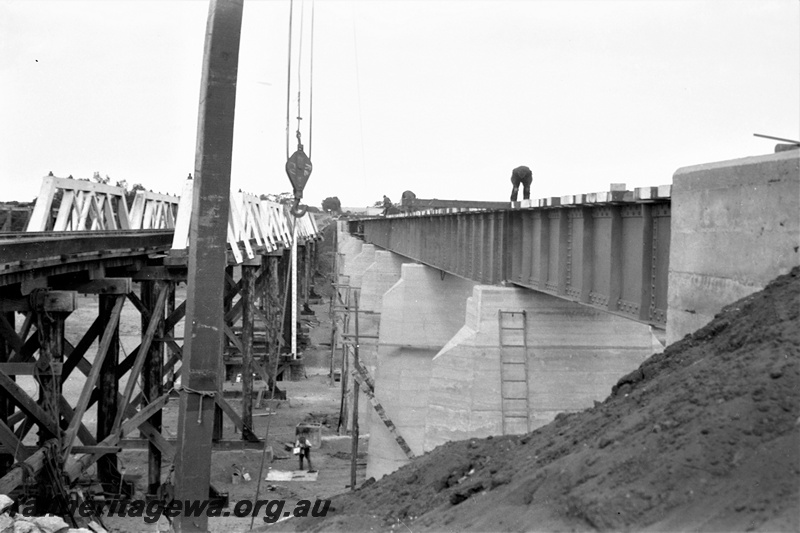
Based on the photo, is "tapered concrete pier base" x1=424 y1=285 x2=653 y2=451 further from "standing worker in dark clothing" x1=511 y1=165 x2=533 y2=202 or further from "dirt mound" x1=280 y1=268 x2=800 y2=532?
"dirt mound" x1=280 y1=268 x2=800 y2=532

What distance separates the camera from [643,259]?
1004 cm

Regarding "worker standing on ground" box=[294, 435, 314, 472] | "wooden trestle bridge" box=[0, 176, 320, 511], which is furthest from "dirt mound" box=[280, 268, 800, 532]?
"worker standing on ground" box=[294, 435, 314, 472]

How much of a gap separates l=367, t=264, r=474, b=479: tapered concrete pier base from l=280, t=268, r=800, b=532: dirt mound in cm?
1543

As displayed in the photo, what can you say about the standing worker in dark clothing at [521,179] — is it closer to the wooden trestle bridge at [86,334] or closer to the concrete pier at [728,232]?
the wooden trestle bridge at [86,334]

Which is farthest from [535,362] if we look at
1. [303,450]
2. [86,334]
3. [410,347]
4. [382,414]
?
[410,347]

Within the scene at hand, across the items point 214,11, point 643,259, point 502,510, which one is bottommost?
point 502,510

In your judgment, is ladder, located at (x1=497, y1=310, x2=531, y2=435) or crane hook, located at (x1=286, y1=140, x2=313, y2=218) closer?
A: crane hook, located at (x1=286, y1=140, x2=313, y2=218)

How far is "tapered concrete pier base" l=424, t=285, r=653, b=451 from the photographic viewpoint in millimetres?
15484

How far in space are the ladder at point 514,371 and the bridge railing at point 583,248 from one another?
0.73m

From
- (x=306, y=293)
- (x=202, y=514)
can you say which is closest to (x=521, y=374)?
(x=202, y=514)

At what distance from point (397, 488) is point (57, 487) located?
5310 millimetres

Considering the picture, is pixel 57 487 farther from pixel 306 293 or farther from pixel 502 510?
pixel 306 293

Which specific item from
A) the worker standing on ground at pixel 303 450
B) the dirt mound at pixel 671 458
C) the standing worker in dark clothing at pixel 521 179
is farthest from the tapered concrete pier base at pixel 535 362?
the dirt mound at pixel 671 458

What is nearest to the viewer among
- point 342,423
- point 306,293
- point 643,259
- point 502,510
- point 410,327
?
point 502,510
